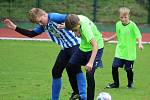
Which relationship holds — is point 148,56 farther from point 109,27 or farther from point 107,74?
point 109,27

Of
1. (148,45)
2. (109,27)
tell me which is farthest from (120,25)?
(109,27)

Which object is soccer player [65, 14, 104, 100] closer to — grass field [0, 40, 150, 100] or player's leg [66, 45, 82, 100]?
player's leg [66, 45, 82, 100]

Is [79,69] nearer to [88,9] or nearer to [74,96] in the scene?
[74,96]

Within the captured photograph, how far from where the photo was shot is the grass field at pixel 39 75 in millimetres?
10570

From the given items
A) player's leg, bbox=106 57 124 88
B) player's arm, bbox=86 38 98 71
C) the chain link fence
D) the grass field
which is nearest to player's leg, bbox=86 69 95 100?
player's arm, bbox=86 38 98 71

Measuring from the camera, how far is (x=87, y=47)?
8.97 m

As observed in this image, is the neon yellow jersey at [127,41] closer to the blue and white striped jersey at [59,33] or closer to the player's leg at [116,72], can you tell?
the player's leg at [116,72]

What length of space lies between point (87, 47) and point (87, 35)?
1.42 feet

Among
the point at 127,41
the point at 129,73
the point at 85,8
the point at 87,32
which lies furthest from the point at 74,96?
the point at 85,8

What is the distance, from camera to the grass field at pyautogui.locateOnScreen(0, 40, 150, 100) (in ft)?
→ 34.7

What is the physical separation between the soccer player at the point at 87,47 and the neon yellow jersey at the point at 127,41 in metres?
2.74

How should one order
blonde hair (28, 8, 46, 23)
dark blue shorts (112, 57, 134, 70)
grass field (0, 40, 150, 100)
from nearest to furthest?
blonde hair (28, 8, 46, 23) < grass field (0, 40, 150, 100) < dark blue shorts (112, 57, 134, 70)

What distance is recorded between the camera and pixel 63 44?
374 inches

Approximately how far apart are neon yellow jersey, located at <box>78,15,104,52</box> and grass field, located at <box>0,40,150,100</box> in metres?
1.48
